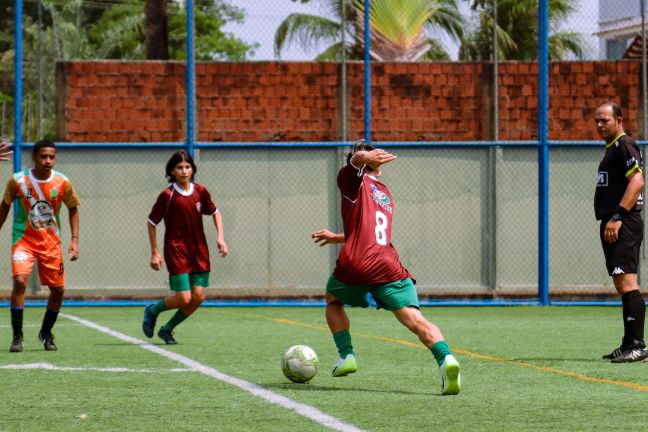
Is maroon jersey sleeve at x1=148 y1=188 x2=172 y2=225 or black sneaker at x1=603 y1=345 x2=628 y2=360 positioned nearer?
black sneaker at x1=603 y1=345 x2=628 y2=360

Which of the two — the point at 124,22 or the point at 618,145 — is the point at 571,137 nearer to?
the point at 618,145

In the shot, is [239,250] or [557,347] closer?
[557,347]

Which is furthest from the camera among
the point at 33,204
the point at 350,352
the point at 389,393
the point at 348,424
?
the point at 33,204

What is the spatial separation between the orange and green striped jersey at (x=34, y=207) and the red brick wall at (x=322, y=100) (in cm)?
812

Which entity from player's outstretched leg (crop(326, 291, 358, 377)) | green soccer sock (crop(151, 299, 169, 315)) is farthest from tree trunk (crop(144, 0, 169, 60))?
player's outstretched leg (crop(326, 291, 358, 377))

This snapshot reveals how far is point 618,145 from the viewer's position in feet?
33.2

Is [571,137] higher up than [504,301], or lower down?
higher up

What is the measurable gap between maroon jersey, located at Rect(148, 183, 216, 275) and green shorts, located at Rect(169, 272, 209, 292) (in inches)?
1.7

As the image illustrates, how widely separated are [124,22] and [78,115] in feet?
84.6

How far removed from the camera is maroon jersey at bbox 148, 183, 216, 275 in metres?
12.3

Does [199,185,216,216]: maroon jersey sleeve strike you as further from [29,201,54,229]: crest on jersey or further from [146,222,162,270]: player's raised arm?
[29,201,54,229]: crest on jersey

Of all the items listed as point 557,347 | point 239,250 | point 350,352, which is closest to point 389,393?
point 350,352

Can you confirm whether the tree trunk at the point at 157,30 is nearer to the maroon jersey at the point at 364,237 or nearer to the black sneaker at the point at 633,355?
the black sneaker at the point at 633,355

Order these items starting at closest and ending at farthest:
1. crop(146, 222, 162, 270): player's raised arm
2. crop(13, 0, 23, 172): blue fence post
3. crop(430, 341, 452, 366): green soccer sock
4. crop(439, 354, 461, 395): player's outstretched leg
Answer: crop(439, 354, 461, 395): player's outstretched leg → crop(430, 341, 452, 366): green soccer sock → crop(146, 222, 162, 270): player's raised arm → crop(13, 0, 23, 172): blue fence post
